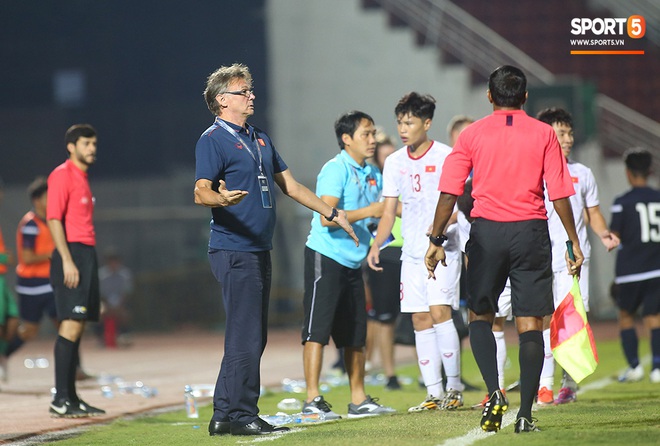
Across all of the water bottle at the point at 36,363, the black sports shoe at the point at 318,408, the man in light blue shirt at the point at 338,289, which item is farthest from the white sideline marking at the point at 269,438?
the water bottle at the point at 36,363

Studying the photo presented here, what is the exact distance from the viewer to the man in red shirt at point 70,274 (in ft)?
27.0

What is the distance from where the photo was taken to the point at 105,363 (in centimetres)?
1494

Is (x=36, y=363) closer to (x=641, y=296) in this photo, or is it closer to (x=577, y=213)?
(x=641, y=296)

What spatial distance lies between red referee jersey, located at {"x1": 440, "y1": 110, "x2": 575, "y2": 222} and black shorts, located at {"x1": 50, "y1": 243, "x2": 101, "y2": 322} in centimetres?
338

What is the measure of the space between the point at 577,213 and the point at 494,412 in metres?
2.97

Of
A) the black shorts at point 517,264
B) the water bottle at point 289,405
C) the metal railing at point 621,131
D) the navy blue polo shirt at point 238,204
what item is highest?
the metal railing at point 621,131

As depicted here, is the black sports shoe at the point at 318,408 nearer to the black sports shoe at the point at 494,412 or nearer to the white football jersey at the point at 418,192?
the white football jersey at the point at 418,192

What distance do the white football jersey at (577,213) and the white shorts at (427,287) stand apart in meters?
0.79

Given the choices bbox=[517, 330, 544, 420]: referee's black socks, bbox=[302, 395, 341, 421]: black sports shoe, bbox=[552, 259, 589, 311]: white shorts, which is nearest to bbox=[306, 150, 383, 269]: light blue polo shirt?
bbox=[302, 395, 341, 421]: black sports shoe

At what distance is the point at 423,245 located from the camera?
7.88 metres

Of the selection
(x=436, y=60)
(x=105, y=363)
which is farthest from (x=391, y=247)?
(x=436, y=60)

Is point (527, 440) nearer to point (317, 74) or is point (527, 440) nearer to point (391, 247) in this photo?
point (391, 247)

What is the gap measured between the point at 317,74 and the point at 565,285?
13.4m

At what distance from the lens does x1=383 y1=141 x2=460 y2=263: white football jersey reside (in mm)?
7918
